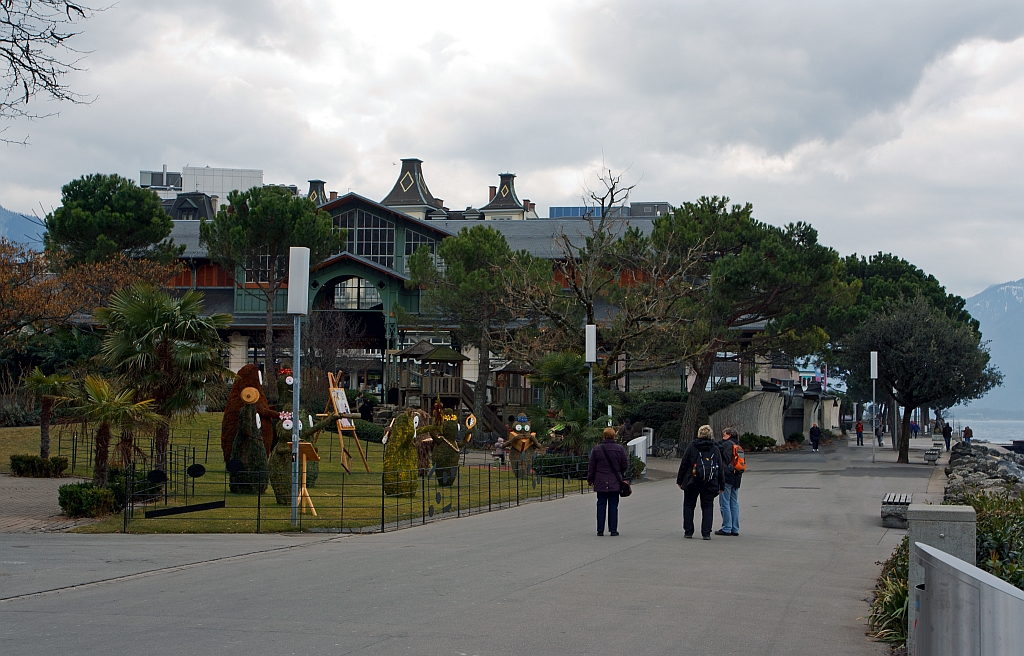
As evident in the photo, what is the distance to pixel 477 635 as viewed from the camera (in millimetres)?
7453

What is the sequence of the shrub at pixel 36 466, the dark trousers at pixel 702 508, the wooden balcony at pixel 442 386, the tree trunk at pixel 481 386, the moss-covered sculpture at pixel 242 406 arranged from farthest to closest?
the tree trunk at pixel 481 386, the wooden balcony at pixel 442 386, the shrub at pixel 36 466, the moss-covered sculpture at pixel 242 406, the dark trousers at pixel 702 508

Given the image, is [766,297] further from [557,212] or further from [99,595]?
[557,212]

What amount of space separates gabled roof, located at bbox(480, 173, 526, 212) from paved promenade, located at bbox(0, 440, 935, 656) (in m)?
80.2

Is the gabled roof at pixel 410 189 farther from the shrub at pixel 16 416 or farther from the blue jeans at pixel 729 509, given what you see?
the blue jeans at pixel 729 509

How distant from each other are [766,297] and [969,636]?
33.1 meters

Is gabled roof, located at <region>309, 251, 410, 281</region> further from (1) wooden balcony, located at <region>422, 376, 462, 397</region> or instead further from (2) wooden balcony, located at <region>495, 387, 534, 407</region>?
(1) wooden balcony, located at <region>422, 376, 462, 397</region>

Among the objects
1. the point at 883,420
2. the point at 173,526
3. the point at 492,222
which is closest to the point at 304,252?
the point at 173,526

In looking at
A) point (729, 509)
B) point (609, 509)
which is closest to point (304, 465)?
point (609, 509)

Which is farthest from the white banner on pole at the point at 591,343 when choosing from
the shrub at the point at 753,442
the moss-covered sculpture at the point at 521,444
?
the shrub at the point at 753,442

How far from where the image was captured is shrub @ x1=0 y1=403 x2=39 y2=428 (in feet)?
111

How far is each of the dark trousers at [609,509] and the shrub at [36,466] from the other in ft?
48.8

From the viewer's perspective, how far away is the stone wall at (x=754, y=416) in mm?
42625

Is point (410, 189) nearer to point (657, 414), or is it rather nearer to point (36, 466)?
point (657, 414)

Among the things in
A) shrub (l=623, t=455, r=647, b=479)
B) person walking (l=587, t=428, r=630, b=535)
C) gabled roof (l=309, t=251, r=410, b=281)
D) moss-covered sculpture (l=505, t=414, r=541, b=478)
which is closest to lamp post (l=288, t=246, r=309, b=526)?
person walking (l=587, t=428, r=630, b=535)
